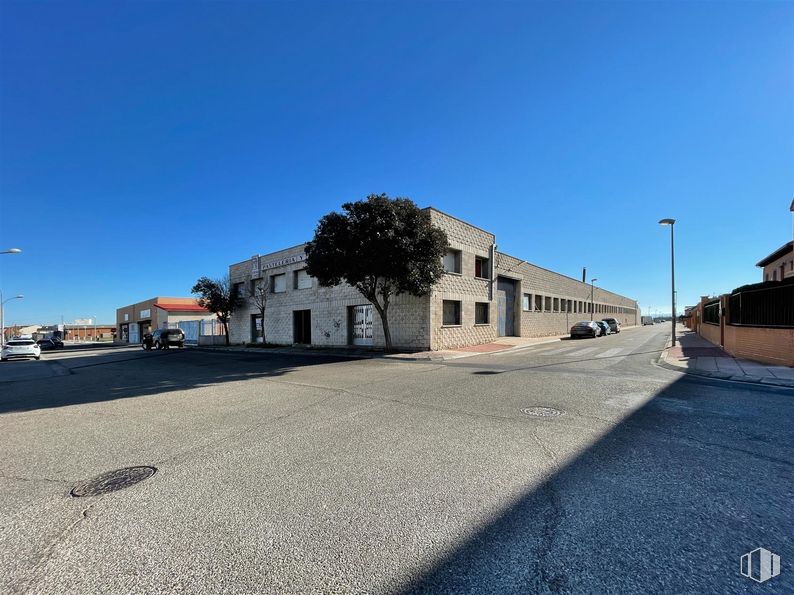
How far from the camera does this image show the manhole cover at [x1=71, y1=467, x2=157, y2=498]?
3744mm

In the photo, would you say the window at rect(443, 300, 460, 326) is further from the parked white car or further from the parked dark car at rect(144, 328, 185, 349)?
the parked white car

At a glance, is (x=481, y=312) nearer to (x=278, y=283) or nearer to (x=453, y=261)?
(x=453, y=261)

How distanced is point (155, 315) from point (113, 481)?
55963 mm

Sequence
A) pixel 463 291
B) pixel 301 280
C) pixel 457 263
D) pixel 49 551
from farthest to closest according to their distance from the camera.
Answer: pixel 301 280 < pixel 457 263 < pixel 463 291 < pixel 49 551

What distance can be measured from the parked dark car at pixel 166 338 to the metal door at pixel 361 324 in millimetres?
17470

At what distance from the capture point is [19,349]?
2369cm

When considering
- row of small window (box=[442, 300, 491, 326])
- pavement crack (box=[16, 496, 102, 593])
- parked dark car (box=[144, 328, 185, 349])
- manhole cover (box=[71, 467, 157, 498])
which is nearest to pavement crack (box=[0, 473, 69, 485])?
manhole cover (box=[71, 467, 157, 498])

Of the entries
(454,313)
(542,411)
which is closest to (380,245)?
(454,313)

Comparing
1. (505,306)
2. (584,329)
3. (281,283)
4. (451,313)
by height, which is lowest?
(584,329)

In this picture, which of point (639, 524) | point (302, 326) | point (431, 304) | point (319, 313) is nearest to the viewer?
point (639, 524)

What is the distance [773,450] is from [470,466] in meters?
3.82

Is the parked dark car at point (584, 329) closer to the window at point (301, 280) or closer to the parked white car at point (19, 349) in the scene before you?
the window at point (301, 280)

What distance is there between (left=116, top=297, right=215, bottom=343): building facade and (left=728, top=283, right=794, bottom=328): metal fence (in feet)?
148

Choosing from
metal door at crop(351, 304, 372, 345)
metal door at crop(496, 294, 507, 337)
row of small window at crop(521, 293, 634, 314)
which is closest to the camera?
metal door at crop(351, 304, 372, 345)
